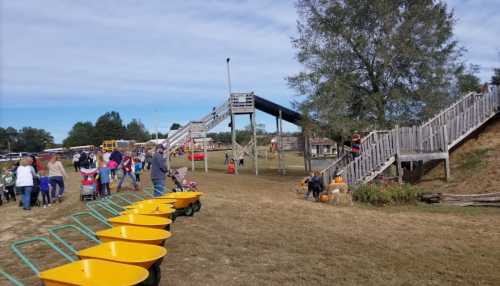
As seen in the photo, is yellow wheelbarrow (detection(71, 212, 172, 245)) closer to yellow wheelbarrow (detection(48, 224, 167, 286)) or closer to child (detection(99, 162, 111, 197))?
yellow wheelbarrow (detection(48, 224, 167, 286))

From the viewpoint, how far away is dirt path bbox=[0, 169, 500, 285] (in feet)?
18.6

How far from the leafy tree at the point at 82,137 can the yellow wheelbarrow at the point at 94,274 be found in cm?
11362

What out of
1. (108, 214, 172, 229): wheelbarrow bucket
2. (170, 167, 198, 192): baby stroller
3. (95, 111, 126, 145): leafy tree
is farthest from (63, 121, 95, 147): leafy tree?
(108, 214, 172, 229): wheelbarrow bucket

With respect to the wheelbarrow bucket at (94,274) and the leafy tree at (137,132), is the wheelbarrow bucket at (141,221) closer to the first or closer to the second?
the wheelbarrow bucket at (94,274)

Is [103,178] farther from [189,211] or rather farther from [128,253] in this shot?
[128,253]

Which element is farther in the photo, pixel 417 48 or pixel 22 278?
pixel 417 48

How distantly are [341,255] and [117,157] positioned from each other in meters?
10.8

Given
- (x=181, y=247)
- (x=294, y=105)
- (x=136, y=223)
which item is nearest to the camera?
(x=136, y=223)

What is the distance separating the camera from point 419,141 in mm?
16094

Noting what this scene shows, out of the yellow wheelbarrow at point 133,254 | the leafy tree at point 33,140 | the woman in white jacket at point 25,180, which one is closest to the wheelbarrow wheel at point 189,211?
the yellow wheelbarrow at point 133,254

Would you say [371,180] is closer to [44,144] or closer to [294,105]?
[294,105]

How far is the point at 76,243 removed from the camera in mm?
7242

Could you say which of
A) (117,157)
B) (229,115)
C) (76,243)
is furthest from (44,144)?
(76,243)

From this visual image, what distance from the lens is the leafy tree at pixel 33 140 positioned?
118125 millimetres
